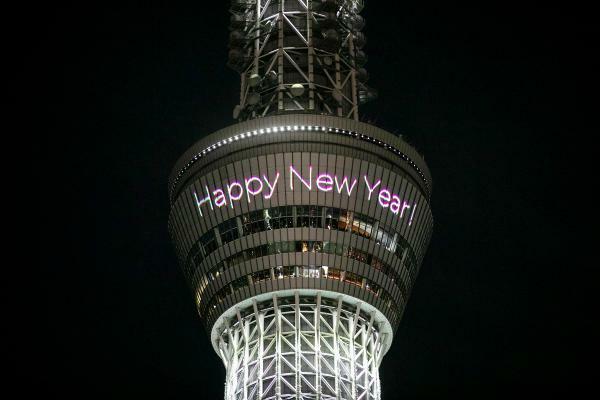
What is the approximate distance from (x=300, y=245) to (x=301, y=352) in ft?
29.3

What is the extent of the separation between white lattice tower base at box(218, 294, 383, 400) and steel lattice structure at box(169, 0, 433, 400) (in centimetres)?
10

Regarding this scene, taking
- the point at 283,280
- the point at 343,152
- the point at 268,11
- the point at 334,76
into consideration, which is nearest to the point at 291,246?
the point at 283,280

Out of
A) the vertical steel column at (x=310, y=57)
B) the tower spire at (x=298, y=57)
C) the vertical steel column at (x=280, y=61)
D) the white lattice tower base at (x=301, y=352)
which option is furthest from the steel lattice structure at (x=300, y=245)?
the tower spire at (x=298, y=57)

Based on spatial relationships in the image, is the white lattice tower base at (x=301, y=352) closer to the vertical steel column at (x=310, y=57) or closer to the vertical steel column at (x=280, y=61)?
the vertical steel column at (x=310, y=57)

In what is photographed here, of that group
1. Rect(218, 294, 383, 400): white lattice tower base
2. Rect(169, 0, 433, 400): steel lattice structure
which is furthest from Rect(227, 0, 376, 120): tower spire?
Rect(218, 294, 383, 400): white lattice tower base

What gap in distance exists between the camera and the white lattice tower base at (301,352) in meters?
104

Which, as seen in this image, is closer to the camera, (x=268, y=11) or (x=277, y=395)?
(x=277, y=395)

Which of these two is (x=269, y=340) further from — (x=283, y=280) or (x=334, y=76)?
(x=334, y=76)

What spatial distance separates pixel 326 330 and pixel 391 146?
1753 centimetres

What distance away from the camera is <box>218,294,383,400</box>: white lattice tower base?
104 meters

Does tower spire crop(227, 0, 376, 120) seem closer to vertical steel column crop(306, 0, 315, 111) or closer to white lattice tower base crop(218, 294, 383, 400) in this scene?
vertical steel column crop(306, 0, 315, 111)

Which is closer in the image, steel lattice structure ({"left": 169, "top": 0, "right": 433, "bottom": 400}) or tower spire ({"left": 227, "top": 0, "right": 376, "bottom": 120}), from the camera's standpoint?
steel lattice structure ({"left": 169, "top": 0, "right": 433, "bottom": 400})

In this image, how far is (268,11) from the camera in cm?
13538

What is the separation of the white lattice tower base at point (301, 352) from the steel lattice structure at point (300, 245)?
10 centimetres
